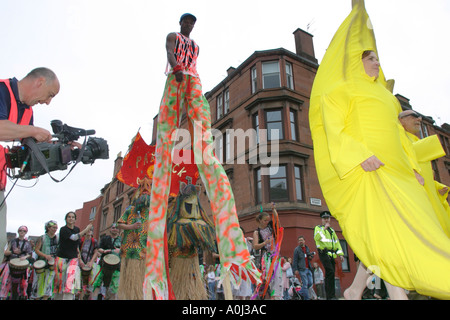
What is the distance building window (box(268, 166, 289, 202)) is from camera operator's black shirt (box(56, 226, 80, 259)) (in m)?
12.1

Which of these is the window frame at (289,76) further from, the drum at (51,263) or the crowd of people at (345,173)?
the crowd of people at (345,173)

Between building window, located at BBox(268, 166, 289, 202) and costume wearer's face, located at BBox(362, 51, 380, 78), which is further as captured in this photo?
building window, located at BBox(268, 166, 289, 202)

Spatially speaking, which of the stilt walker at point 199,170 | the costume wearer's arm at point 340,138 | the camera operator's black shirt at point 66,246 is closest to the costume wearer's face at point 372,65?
the costume wearer's arm at point 340,138

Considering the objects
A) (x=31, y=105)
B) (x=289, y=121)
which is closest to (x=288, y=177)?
(x=289, y=121)

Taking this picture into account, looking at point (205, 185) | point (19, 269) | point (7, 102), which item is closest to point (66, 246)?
point (19, 269)

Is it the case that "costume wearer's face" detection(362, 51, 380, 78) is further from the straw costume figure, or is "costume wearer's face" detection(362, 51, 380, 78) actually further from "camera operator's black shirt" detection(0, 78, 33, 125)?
"camera operator's black shirt" detection(0, 78, 33, 125)

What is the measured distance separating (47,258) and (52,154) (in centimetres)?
457

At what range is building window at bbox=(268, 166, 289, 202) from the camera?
1688 cm

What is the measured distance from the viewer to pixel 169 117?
2854 mm

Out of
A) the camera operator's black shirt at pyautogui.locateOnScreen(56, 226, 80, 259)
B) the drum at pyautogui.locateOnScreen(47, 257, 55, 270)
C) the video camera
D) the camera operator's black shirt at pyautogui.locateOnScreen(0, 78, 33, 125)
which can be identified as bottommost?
the drum at pyautogui.locateOnScreen(47, 257, 55, 270)

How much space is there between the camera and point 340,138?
250 cm

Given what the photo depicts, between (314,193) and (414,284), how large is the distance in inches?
625

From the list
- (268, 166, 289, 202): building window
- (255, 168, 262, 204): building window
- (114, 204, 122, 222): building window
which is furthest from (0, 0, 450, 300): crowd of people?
(114, 204, 122, 222): building window

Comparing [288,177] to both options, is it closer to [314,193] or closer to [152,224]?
[314,193]
